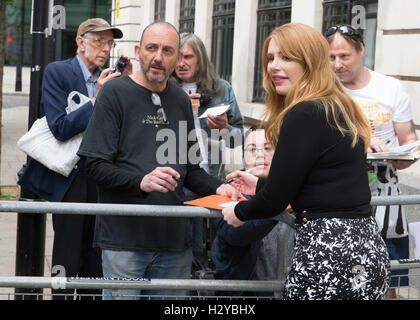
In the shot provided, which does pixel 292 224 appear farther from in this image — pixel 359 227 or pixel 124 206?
pixel 124 206

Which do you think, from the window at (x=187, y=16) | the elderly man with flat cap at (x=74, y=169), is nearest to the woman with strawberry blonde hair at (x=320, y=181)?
the elderly man with flat cap at (x=74, y=169)

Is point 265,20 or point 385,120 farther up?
point 265,20

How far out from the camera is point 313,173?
9.02 feet

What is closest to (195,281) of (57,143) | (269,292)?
(269,292)

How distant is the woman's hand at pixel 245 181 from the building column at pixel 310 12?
20.1 feet

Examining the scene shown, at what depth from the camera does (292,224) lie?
3.13m

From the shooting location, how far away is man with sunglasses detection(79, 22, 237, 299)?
11.3ft

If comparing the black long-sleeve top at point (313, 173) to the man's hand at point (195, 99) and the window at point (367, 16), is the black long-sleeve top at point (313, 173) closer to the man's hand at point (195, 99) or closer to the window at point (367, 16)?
the man's hand at point (195, 99)

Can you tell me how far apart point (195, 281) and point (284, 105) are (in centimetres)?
86

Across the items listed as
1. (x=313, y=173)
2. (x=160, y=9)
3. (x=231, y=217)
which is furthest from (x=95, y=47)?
(x=160, y=9)

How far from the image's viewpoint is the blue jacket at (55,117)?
4543 millimetres

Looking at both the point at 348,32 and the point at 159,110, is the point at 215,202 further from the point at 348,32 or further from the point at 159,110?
the point at 348,32

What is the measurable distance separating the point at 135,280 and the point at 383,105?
6.84 ft

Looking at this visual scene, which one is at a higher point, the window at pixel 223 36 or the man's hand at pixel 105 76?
the window at pixel 223 36
